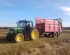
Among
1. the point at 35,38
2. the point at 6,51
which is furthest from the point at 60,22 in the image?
the point at 6,51

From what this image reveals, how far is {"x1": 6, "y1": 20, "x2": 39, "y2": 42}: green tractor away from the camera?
13839 mm

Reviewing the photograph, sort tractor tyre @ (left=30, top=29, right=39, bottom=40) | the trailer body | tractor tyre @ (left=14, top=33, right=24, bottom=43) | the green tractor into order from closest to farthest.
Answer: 1. tractor tyre @ (left=14, top=33, right=24, bottom=43)
2. the green tractor
3. tractor tyre @ (left=30, top=29, right=39, bottom=40)
4. the trailer body

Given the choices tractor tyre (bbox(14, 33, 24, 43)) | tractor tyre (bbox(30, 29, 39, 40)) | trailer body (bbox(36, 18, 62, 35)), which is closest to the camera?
tractor tyre (bbox(14, 33, 24, 43))

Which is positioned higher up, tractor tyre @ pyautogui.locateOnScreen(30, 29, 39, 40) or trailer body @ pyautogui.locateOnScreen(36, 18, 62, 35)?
trailer body @ pyautogui.locateOnScreen(36, 18, 62, 35)

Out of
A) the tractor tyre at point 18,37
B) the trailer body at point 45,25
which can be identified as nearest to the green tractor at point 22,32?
the tractor tyre at point 18,37

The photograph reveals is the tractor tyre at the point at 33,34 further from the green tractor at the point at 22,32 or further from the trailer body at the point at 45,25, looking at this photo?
the trailer body at the point at 45,25

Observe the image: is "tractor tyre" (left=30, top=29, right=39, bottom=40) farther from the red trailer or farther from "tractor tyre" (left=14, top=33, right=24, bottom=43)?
the red trailer

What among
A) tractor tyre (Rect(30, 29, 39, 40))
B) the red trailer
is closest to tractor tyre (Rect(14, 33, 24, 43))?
tractor tyre (Rect(30, 29, 39, 40))

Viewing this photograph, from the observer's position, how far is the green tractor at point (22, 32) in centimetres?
1384

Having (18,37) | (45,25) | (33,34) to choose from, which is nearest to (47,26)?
(45,25)

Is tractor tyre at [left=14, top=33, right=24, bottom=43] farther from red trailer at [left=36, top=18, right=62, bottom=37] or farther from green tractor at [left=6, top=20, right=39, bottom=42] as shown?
red trailer at [left=36, top=18, right=62, bottom=37]

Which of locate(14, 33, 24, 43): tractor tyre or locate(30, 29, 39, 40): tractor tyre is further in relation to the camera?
locate(30, 29, 39, 40): tractor tyre

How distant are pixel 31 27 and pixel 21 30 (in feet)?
4.59

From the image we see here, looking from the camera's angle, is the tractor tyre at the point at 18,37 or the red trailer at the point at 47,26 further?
the red trailer at the point at 47,26
